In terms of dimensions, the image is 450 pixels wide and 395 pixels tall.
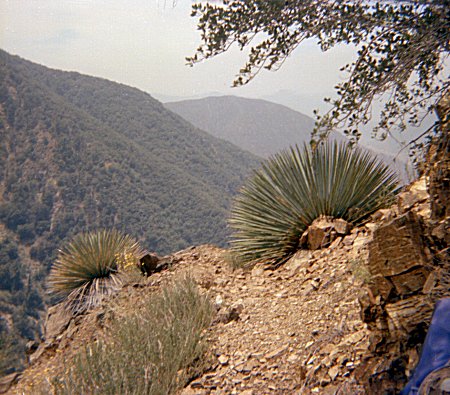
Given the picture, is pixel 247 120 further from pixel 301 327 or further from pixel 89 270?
pixel 301 327

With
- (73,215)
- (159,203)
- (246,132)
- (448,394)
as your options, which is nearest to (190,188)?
(159,203)

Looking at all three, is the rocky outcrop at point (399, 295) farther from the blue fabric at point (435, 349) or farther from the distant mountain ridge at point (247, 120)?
the distant mountain ridge at point (247, 120)

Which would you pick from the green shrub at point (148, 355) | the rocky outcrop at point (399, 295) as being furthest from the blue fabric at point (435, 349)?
the green shrub at point (148, 355)

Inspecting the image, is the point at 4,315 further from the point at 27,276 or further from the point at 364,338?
the point at 364,338

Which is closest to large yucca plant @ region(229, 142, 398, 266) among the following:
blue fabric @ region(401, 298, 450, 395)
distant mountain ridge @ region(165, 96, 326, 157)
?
blue fabric @ region(401, 298, 450, 395)

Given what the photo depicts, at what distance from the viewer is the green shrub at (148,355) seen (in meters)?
2.99

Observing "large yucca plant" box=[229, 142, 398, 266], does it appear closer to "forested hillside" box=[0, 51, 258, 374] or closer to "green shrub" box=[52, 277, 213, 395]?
"green shrub" box=[52, 277, 213, 395]

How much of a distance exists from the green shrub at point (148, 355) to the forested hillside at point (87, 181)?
22.3 m

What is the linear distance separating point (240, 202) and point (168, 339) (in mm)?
2825

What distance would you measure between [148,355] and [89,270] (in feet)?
15.3

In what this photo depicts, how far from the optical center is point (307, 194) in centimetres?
538

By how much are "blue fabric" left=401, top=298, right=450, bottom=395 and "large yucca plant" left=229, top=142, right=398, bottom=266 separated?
2.89 meters

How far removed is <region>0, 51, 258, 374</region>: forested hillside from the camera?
35.2 meters

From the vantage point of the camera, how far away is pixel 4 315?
25203mm
